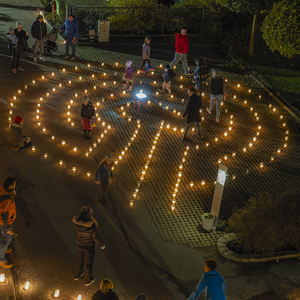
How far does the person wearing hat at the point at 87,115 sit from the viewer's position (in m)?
12.7

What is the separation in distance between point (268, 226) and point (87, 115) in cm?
610

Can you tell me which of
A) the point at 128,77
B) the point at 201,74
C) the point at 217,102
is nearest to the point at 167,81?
the point at 201,74

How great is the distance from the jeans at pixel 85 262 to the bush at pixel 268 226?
11.9 ft

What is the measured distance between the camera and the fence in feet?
71.0

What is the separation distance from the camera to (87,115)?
12.9 meters

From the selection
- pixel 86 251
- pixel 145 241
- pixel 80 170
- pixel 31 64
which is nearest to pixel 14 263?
pixel 86 251

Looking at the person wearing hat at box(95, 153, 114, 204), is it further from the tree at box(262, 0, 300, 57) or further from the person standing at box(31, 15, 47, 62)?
the tree at box(262, 0, 300, 57)

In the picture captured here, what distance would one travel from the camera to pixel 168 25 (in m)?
22.9

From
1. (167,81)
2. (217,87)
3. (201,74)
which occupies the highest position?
(201,74)

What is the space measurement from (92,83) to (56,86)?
4.74 ft

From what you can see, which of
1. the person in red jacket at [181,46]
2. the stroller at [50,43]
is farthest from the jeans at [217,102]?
the stroller at [50,43]

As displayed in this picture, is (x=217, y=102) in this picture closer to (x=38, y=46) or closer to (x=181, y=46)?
(x=181, y=46)

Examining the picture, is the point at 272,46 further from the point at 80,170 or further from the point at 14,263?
the point at 14,263

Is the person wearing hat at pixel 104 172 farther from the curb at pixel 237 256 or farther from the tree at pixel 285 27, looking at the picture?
the tree at pixel 285 27
